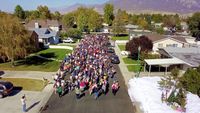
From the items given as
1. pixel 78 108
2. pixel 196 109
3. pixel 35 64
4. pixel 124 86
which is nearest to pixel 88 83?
pixel 124 86

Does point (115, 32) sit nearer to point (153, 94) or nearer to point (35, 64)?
point (35, 64)

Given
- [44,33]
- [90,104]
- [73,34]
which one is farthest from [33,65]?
[73,34]

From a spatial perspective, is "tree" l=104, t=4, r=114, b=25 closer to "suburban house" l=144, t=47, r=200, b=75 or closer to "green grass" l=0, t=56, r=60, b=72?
"green grass" l=0, t=56, r=60, b=72

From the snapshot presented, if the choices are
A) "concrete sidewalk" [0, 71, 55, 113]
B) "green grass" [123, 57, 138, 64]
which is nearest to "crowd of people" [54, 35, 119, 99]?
"concrete sidewalk" [0, 71, 55, 113]

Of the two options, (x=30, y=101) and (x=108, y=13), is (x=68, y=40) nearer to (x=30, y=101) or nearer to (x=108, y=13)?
(x=30, y=101)

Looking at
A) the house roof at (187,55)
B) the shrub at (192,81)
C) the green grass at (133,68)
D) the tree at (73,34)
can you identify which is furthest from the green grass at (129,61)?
the tree at (73,34)

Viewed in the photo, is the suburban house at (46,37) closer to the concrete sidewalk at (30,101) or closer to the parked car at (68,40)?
the parked car at (68,40)
